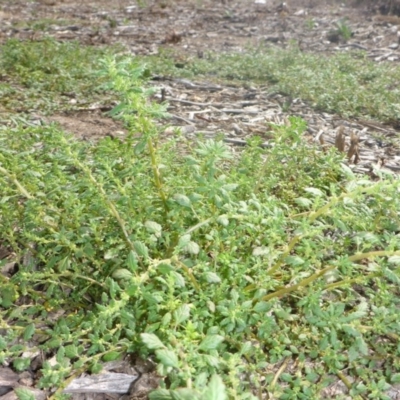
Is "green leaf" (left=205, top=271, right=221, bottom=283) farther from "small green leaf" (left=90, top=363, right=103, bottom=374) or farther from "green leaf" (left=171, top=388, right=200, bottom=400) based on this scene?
"green leaf" (left=171, top=388, right=200, bottom=400)

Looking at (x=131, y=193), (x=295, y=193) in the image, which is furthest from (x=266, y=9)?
(x=131, y=193)

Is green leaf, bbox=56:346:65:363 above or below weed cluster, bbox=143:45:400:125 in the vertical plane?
above

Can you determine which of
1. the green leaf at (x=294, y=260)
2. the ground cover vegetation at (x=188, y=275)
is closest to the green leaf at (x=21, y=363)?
the ground cover vegetation at (x=188, y=275)

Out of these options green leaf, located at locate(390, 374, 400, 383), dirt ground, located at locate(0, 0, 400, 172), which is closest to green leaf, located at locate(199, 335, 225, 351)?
green leaf, located at locate(390, 374, 400, 383)

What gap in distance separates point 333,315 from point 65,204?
1336mm

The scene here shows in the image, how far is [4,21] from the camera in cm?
1030

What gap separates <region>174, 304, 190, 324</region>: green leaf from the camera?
7.13 ft

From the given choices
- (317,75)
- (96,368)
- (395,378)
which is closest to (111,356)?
(96,368)

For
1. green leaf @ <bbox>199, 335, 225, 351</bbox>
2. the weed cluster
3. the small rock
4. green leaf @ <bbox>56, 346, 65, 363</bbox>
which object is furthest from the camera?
the small rock

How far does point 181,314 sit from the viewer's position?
2191 mm

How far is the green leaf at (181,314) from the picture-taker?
2.17 metres

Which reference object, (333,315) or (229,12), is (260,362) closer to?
(333,315)

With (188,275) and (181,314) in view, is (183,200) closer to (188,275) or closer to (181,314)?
(188,275)

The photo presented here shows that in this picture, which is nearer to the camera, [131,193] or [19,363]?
[19,363]
